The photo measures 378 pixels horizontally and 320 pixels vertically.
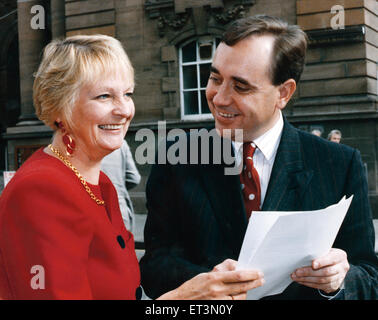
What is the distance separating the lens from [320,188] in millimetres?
1640

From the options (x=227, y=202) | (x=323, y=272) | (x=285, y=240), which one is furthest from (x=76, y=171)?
(x=323, y=272)

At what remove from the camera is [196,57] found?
10758 millimetres

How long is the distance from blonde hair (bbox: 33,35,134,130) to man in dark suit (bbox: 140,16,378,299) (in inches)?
14.6

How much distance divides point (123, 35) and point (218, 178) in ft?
32.3

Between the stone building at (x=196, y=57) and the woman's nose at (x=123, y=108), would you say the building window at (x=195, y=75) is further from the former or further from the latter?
the woman's nose at (x=123, y=108)

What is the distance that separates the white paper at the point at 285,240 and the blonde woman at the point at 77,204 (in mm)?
56

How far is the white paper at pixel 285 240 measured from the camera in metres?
1.26

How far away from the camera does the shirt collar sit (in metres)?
1.70

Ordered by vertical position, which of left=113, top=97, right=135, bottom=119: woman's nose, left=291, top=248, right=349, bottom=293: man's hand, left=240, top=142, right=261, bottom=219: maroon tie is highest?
left=113, top=97, right=135, bottom=119: woman's nose

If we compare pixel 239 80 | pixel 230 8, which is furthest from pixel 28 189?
Result: pixel 230 8

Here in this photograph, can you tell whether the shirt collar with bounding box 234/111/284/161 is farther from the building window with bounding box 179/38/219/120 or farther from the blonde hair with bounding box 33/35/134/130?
the building window with bounding box 179/38/219/120

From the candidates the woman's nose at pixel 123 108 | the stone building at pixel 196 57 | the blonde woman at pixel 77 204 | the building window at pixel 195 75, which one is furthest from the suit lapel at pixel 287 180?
the building window at pixel 195 75

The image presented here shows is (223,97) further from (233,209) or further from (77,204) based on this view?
(77,204)

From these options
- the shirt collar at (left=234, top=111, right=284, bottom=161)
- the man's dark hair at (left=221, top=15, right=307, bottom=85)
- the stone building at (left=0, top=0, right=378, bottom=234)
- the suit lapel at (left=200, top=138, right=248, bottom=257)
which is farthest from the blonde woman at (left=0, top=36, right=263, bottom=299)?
the stone building at (left=0, top=0, right=378, bottom=234)
